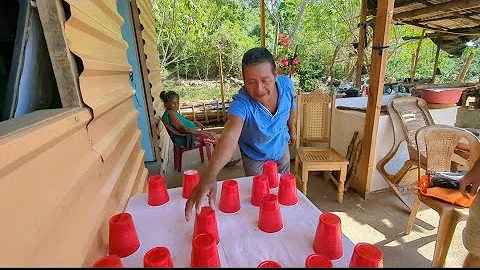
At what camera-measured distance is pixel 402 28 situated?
10781mm

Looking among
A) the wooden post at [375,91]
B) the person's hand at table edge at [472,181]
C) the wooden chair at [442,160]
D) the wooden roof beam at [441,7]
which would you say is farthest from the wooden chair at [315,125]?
the wooden roof beam at [441,7]

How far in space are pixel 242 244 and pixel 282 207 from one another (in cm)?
32

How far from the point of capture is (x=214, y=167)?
4.05 ft

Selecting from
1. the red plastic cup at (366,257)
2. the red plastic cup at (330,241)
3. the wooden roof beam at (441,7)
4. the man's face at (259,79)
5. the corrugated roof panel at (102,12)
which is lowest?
the red plastic cup at (330,241)

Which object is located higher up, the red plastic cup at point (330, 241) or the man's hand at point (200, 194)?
the man's hand at point (200, 194)

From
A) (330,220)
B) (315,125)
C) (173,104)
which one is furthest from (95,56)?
(315,125)

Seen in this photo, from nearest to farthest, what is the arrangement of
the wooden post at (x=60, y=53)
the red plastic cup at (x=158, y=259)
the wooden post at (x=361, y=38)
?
the red plastic cup at (x=158, y=259) < the wooden post at (x=60, y=53) < the wooden post at (x=361, y=38)

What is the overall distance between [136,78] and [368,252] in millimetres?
3586

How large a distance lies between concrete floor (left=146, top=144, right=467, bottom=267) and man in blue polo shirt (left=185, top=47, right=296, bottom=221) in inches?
47.0

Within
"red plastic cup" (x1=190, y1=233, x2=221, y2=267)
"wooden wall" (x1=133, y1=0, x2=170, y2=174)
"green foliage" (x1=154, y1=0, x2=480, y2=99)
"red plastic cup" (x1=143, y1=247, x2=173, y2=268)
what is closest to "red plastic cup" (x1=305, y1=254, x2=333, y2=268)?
"red plastic cup" (x1=190, y1=233, x2=221, y2=267)

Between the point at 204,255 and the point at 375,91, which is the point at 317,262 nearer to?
the point at 204,255

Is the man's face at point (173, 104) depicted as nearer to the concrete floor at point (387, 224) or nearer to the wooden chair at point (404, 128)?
the concrete floor at point (387, 224)

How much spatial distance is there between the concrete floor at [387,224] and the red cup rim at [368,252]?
169cm

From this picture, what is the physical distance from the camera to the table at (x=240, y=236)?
2.82 ft
